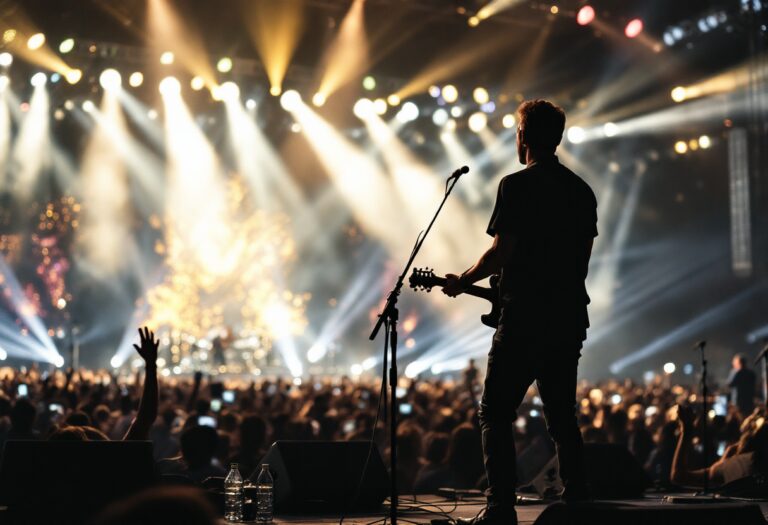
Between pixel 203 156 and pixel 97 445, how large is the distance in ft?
94.8

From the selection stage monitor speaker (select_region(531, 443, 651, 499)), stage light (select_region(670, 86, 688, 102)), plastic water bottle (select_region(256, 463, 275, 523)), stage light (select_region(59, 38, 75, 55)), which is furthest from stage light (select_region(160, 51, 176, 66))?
plastic water bottle (select_region(256, 463, 275, 523))

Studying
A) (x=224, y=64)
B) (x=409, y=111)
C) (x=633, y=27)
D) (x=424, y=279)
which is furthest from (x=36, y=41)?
(x=424, y=279)

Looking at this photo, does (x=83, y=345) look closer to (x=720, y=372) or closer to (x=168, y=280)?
(x=168, y=280)

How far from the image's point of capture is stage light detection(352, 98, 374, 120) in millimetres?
24906

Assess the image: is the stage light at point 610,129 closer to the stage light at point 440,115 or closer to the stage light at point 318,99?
the stage light at point 440,115

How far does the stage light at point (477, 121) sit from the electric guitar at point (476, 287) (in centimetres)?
2146

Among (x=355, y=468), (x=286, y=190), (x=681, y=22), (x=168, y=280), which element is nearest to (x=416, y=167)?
(x=286, y=190)

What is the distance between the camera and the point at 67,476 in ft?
15.5

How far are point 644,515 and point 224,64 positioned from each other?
65.9ft

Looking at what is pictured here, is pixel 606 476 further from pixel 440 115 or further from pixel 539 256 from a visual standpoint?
pixel 440 115

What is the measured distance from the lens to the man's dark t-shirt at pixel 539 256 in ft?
15.4

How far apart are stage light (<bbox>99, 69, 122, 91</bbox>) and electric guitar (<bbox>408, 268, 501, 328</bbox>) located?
64.2 feet

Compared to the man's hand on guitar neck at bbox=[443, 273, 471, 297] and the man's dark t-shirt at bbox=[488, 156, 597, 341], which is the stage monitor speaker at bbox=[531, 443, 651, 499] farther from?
the man's hand on guitar neck at bbox=[443, 273, 471, 297]

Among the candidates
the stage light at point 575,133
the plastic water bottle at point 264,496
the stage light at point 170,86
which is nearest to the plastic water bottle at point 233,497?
the plastic water bottle at point 264,496
